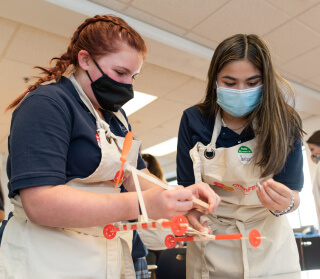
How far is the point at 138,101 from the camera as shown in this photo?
4.82m

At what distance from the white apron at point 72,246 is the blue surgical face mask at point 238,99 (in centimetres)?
51

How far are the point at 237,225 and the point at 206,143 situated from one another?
1.04 feet

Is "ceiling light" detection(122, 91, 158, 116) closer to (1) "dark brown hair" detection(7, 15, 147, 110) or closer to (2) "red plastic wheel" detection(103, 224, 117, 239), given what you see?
(1) "dark brown hair" detection(7, 15, 147, 110)

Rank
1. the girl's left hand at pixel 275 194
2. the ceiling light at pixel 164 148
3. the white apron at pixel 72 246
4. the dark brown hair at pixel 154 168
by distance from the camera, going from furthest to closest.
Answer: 1. the ceiling light at pixel 164 148
2. the dark brown hair at pixel 154 168
3. the girl's left hand at pixel 275 194
4. the white apron at pixel 72 246

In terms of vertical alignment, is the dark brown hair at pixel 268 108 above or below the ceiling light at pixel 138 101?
below

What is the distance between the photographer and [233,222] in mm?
1202

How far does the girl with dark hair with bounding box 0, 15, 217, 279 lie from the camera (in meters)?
0.73

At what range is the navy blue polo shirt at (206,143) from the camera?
1210mm

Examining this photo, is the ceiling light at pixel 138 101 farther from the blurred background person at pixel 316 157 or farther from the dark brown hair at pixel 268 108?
the dark brown hair at pixel 268 108

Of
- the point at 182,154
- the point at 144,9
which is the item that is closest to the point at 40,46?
the point at 144,9

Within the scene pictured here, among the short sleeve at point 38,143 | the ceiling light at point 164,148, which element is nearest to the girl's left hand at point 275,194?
the short sleeve at point 38,143

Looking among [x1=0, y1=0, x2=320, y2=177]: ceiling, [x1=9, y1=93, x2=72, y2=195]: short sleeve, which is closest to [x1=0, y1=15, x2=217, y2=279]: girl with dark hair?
[x1=9, y1=93, x2=72, y2=195]: short sleeve

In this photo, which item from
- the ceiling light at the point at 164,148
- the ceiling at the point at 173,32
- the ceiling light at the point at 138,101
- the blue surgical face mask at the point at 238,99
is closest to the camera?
the blue surgical face mask at the point at 238,99

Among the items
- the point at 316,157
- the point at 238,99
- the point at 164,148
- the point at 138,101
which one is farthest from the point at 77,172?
the point at 164,148
